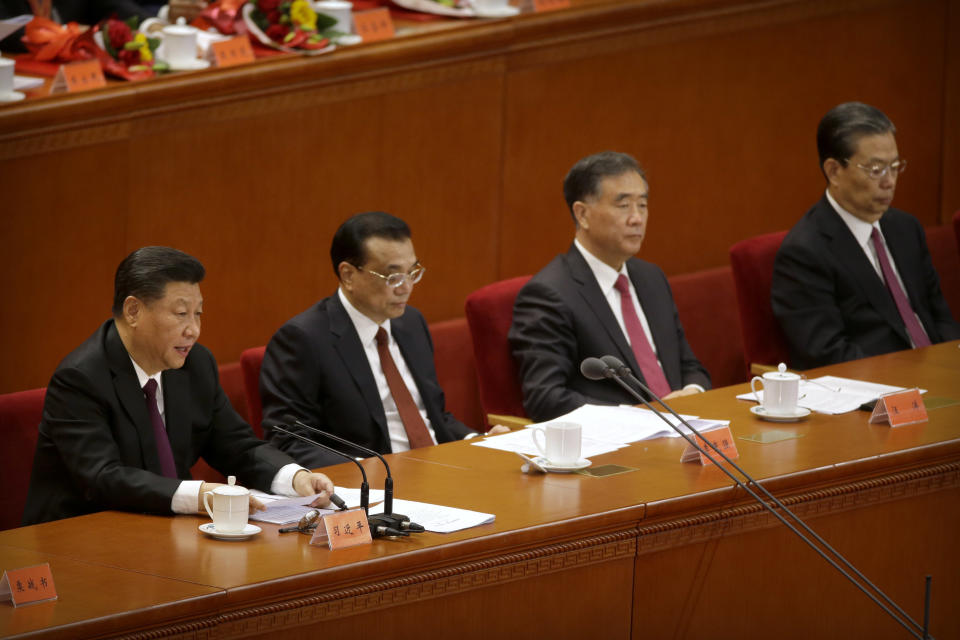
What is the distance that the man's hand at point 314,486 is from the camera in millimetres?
2990

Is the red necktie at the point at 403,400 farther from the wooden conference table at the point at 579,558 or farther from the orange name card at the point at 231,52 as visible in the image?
the orange name card at the point at 231,52

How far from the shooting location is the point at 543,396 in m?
4.16

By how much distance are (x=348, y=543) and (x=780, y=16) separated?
3804 millimetres

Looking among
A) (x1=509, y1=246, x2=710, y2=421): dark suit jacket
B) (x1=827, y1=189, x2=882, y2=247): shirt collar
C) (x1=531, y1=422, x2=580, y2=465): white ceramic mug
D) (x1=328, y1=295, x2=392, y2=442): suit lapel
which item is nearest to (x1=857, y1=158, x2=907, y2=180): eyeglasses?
(x1=827, y1=189, x2=882, y2=247): shirt collar

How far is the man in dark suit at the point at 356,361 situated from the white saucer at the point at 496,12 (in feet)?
4.41

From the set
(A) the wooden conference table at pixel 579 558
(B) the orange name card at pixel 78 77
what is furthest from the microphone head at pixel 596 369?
(B) the orange name card at pixel 78 77

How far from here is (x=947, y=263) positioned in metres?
5.54

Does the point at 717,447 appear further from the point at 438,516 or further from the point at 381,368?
the point at 381,368

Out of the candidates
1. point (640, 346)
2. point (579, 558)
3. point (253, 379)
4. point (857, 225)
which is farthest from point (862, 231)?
point (579, 558)

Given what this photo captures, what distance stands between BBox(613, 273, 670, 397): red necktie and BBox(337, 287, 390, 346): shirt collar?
834mm

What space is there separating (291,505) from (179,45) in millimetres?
1872

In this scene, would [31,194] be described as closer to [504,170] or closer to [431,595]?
[504,170]

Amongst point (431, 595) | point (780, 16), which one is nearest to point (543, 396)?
point (431, 595)

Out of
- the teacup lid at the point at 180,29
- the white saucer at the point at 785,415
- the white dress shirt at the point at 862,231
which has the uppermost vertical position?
the teacup lid at the point at 180,29
